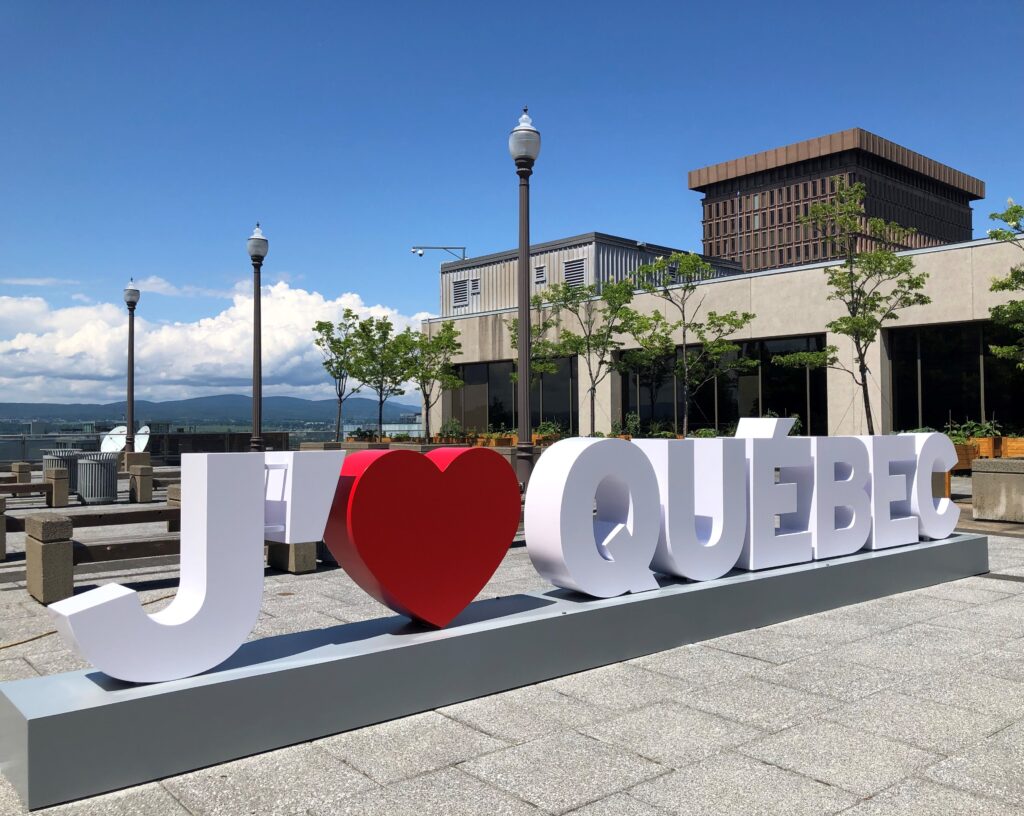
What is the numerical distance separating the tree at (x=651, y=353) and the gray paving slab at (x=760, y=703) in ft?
76.4

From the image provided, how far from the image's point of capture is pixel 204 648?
5.10 metres

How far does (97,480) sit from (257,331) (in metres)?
5.35

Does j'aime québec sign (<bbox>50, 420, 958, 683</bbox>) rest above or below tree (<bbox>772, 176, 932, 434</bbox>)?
below

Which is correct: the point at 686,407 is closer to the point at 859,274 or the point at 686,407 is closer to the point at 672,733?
the point at 859,274

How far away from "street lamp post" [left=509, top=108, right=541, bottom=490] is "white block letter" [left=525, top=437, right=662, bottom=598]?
6.80 meters

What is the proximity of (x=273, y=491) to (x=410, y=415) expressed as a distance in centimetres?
4419

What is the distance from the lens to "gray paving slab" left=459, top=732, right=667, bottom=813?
14.6ft

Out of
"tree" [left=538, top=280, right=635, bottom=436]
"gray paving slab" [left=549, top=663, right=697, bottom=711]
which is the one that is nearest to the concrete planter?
"gray paving slab" [left=549, top=663, right=697, bottom=711]

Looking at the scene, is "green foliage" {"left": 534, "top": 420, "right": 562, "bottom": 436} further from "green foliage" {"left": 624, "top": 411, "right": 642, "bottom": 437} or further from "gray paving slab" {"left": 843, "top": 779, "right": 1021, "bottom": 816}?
"gray paving slab" {"left": 843, "top": 779, "right": 1021, "bottom": 816}

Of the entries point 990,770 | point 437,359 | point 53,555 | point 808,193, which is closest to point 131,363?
point 437,359

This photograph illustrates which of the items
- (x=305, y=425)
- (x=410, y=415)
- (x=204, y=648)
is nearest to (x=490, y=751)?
(x=204, y=648)

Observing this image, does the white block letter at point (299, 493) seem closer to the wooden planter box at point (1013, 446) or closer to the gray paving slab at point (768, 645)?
the gray paving slab at point (768, 645)

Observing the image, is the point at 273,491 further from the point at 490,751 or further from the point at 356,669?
the point at 490,751

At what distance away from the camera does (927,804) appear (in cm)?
433
